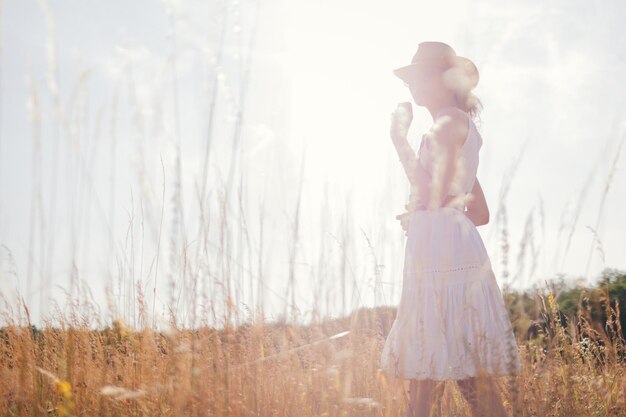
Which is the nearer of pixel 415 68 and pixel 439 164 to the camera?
pixel 439 164

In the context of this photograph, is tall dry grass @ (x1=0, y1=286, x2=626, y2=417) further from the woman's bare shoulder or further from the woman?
the woman's bare shoulder

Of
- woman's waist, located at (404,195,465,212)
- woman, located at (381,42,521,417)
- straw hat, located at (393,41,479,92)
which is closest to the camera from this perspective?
woman, located at (381,42,521,417)

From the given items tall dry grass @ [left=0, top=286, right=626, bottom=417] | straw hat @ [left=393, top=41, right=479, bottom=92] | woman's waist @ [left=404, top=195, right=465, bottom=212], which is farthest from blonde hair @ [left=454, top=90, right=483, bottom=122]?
tall dry grass @ [left=0, top=286, right=626, bottom=417]

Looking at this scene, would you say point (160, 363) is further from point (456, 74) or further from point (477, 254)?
point (456, 74)

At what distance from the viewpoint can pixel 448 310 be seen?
6.89ft

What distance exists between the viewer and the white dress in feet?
6.66

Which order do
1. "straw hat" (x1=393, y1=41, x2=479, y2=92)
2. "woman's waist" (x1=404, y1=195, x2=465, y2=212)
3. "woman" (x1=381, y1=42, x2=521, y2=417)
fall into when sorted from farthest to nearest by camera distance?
1. "straw hat" (x1=393, y1=41, x2=479, y2=92)
2. "woman's waist" (x1=404, y1=195, x2=465, y2=212)
3. "woman" (x1=381, y1=42, x2=521, y2=417)

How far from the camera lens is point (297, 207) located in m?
3.13

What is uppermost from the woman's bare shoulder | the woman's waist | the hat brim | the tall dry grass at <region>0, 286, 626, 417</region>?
the hat brim

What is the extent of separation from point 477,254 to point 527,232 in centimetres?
45

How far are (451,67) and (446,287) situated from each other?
853 mm

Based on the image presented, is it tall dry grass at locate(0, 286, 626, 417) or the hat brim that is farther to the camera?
the hat brim

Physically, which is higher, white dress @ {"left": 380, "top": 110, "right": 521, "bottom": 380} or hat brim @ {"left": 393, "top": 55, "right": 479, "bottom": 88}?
hat brim @ {"left": 393, "top": 55, "right": 479, "bottom": 88}

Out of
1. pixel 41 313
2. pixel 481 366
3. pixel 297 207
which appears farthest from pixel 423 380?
pixel 41 313
